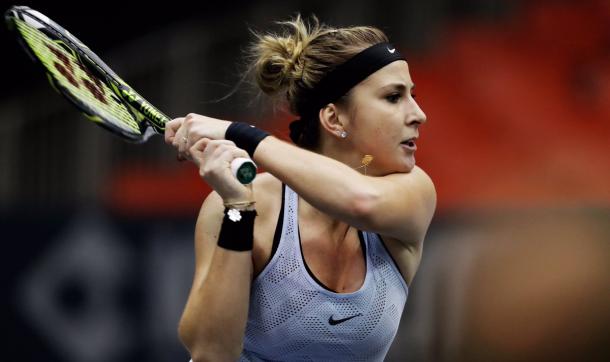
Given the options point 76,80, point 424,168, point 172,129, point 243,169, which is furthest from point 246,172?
point 424,168

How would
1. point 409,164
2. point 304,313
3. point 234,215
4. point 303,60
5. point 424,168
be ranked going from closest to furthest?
point 234,215 < point 304,313 < point 409,164 < point 303,60 < point 424,168

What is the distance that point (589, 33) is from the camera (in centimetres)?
849

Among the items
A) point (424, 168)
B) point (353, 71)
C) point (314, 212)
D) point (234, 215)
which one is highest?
point (353, 71)

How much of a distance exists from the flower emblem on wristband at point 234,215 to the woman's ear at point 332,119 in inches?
24.0

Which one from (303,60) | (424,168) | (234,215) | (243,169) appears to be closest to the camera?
(243,169)

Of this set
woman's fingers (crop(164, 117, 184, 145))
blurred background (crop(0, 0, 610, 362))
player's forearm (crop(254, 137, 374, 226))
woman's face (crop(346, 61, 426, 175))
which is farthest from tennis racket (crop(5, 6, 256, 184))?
blurred background (crop(0, 0, 610, 362))

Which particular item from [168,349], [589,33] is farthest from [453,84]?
[168,349]

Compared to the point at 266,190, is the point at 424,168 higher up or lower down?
lower down

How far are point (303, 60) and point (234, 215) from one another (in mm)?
751

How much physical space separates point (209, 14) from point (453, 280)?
13.4ft

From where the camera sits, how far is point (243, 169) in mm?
3057

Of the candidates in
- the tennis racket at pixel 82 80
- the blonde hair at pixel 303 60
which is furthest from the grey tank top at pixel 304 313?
the tennis racket at pixel 82 80

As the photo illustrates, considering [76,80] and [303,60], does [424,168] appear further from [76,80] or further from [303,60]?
[76,80]

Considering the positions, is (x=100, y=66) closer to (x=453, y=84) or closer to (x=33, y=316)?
(x=33, y=316)
